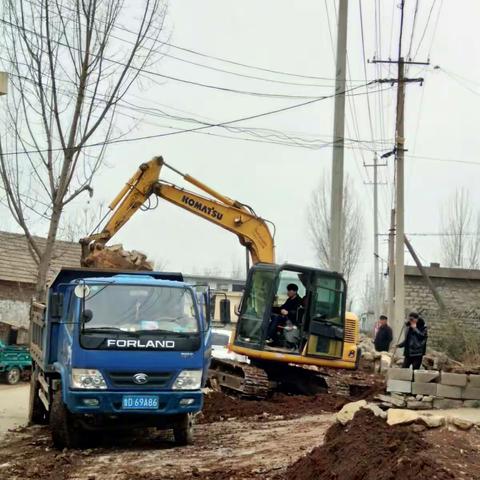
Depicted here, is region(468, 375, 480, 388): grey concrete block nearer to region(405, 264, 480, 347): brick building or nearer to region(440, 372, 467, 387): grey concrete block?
region(440, 372, 467, 387): grey concrete block

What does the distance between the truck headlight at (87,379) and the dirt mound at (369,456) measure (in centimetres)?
305

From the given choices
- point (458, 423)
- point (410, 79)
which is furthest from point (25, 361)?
point (458, 423)

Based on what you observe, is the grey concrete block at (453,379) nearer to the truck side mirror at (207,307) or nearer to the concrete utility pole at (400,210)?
the truck side mirror at (207,307)

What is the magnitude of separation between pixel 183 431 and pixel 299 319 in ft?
17.3

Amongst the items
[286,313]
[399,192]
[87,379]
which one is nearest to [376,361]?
[399,192]

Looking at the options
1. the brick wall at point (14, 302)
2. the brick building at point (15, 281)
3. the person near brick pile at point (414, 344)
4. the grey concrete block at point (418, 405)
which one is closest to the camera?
the grey concrete block at point (418, 405)

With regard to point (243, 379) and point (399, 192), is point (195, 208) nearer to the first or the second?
point (243, 379)

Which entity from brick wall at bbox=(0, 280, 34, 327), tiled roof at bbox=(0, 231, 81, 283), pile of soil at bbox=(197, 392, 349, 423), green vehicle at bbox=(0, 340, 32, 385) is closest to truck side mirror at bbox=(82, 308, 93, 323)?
pile of soil at bbox=(197, 392, 349, 423)

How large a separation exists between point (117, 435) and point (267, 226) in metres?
6.63

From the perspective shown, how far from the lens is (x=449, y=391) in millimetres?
12703

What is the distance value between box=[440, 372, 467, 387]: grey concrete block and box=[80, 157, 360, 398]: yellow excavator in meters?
2.82

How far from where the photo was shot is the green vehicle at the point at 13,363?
21984 millimetres

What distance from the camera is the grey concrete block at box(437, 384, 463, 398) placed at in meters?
12.7

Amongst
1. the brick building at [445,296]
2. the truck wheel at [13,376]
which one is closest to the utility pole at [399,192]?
the brick building at [445,296]
